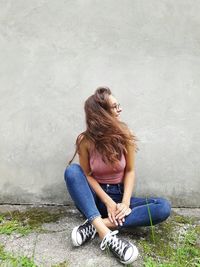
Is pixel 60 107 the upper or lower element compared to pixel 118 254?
upper

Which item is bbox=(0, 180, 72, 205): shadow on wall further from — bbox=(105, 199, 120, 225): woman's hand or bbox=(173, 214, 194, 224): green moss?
bbox=(173, 214, 194, 224): green moss

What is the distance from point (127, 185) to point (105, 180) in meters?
0.17

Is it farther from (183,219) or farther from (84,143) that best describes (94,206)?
(183,219)

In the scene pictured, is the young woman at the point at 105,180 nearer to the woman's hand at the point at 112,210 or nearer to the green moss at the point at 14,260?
the woman's hand at the point at 112,210

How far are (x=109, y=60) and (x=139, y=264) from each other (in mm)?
1621

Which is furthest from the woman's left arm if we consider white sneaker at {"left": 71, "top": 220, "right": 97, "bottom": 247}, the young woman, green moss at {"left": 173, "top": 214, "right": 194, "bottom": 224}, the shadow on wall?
the shadow on wall

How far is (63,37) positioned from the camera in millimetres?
3291

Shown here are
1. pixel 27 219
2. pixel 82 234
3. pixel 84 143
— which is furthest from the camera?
pixel 27 219

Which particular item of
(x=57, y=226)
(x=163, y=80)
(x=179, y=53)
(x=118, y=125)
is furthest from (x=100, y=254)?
(x=179, y=53)

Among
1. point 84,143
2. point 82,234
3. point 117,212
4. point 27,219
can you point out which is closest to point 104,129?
point 84,143

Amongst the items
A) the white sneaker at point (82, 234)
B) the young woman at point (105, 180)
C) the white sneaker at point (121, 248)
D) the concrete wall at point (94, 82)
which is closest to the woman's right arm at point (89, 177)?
the young woman at point (105, 180)

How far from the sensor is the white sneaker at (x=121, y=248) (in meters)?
2.53

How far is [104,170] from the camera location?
2.97m

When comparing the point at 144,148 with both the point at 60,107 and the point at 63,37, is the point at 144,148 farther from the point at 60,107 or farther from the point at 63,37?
the point at 63,37
